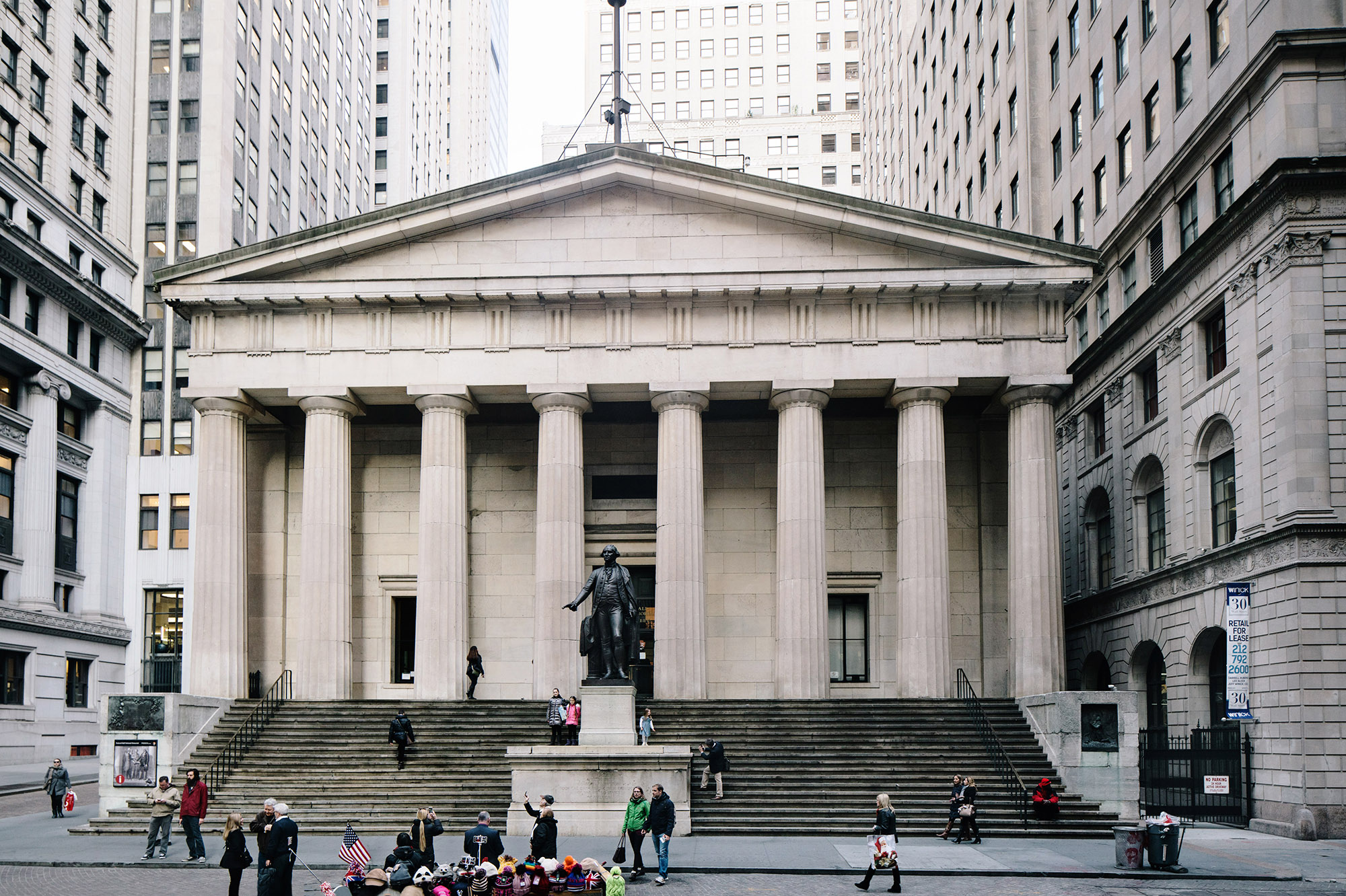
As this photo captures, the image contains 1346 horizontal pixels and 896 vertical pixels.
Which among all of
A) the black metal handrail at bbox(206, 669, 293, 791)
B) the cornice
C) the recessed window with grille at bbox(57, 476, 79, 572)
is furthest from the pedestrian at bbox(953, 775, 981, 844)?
the recessed window with grille at bbox(57, 476, 79, 572)

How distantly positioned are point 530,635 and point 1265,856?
2270cm

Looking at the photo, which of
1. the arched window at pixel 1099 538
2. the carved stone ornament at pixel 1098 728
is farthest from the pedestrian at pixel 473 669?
the arched window at pixel 1099 538

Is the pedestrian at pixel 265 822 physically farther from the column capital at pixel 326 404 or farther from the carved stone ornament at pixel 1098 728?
the column capital at pixel 326 404

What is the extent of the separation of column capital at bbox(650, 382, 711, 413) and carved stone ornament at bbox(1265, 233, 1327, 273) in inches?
596

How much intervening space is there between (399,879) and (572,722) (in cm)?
1691

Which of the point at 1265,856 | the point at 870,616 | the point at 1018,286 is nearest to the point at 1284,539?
the point at 1265,856

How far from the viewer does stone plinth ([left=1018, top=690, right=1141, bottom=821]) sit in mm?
30016

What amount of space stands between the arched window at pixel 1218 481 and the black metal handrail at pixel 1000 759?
7.70m

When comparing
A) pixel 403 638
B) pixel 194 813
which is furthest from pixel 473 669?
pixel 194 813

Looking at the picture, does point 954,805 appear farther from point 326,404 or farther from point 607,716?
point 326,404

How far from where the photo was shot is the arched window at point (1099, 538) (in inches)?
1752

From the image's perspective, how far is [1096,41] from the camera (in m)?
45.0

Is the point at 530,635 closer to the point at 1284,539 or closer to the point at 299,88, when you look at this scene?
the point at 1284,539

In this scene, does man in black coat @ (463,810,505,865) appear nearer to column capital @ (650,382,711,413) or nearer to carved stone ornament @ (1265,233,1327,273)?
column capital @ (650,382,711,413)
